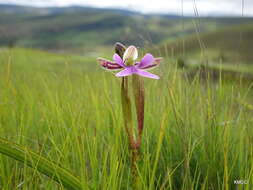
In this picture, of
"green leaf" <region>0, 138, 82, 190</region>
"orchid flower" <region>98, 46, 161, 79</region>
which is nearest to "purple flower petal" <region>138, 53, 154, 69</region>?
"orchid flower" <region>98, 46, 161, 79</region>

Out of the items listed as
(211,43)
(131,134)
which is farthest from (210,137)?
(211,43)

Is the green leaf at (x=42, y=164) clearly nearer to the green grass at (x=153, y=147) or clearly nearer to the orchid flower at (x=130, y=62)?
the green grass at (x=153, y=147)

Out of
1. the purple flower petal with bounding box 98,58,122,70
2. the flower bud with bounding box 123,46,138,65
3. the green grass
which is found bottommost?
the green grass

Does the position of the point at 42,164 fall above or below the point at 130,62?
below

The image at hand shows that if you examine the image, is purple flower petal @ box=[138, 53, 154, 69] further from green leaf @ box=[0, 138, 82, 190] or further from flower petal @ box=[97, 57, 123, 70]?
green leaf @ box=[0, 138, 82, 190]

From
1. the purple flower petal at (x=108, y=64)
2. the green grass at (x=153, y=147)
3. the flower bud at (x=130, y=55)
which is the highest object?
the flower bud at (x=130, y=55)

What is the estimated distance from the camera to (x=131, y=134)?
0.82 meters

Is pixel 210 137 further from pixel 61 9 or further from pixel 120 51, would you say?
pixel 61 9

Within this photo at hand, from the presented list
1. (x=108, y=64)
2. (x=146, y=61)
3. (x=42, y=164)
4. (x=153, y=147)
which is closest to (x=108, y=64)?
(x=108, y=64)

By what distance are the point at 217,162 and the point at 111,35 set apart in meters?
103

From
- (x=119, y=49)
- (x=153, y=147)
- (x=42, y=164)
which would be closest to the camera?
(x=42, y=164)

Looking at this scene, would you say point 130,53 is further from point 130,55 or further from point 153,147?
point 153,147

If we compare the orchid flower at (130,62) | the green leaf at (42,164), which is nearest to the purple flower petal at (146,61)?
the orchid flower at (130,62)

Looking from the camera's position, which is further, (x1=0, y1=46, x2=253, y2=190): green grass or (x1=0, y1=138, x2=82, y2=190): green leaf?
(x1=0, y1=46, x2=253, y2=190): green grass
